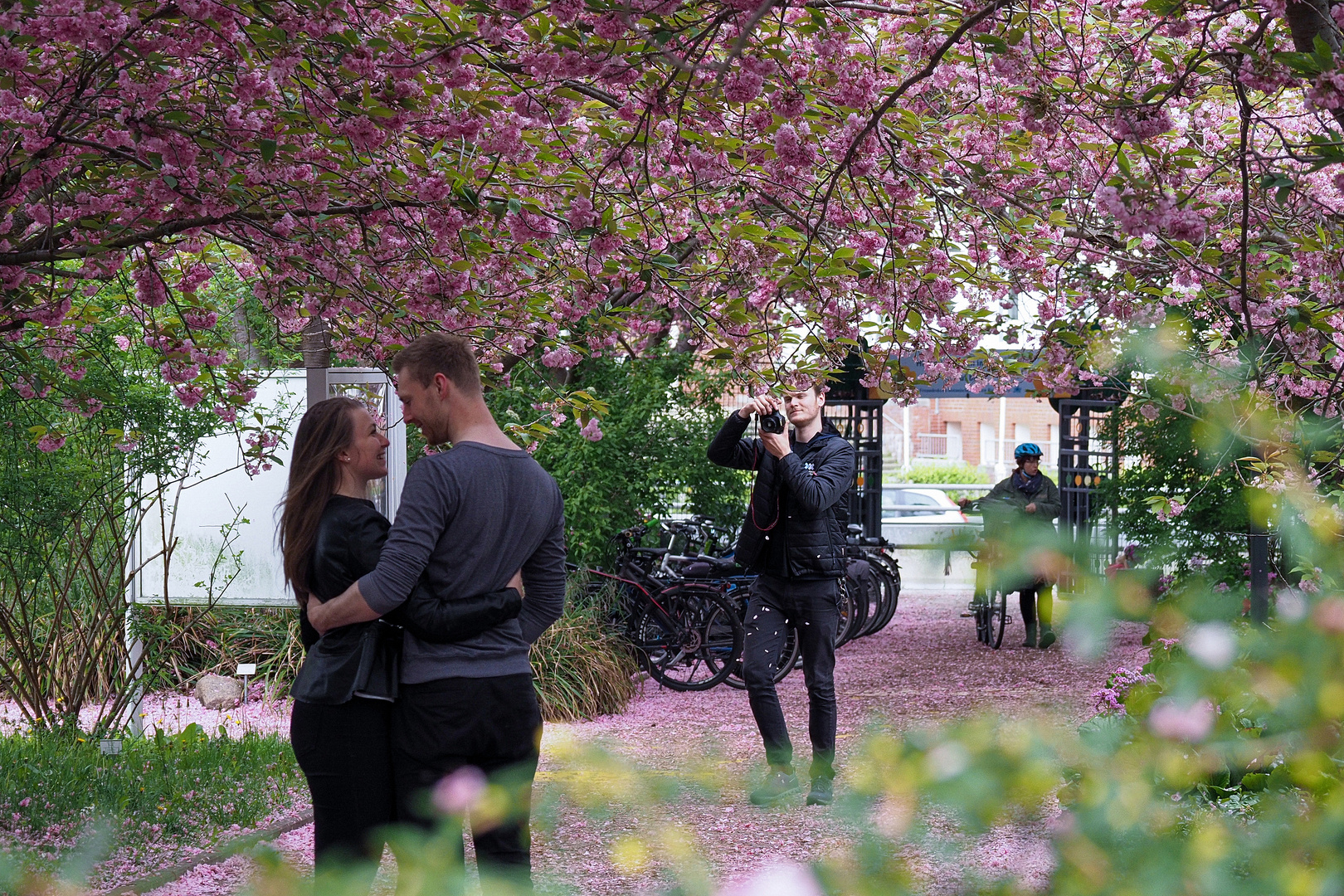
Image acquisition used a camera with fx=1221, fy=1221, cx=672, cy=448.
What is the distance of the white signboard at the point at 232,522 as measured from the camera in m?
7.21

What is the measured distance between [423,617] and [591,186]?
8.05 feet

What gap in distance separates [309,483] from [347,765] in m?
0.66

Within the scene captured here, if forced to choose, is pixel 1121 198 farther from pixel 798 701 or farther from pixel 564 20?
pixel 798 701

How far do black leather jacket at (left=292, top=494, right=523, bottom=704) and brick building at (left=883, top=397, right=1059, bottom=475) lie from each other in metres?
41.6

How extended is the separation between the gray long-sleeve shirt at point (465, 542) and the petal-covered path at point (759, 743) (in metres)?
0.43

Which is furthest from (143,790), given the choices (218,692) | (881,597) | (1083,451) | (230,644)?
(1083,451)

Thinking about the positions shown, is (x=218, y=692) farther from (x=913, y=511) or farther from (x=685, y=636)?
(x=913, y=511)

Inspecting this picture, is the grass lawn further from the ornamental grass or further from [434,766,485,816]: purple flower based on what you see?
[434,766,485,816]: purple flower

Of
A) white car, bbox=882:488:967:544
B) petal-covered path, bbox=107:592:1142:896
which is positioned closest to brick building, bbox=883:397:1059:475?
white car, bbox=882:488:967:544

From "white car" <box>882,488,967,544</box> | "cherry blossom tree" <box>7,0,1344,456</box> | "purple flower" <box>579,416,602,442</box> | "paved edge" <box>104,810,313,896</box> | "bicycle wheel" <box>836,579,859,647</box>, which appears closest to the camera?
"cherry blossom tree" <box>7,0,1344,456</box>

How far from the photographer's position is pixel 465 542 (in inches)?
110

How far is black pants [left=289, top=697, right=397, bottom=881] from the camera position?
2.69m

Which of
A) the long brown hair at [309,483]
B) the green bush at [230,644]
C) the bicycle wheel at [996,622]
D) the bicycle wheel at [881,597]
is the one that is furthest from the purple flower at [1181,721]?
the bicycle wheel at [881,597]

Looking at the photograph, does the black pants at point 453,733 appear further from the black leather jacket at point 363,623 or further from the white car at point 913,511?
the white car at point 913,511
